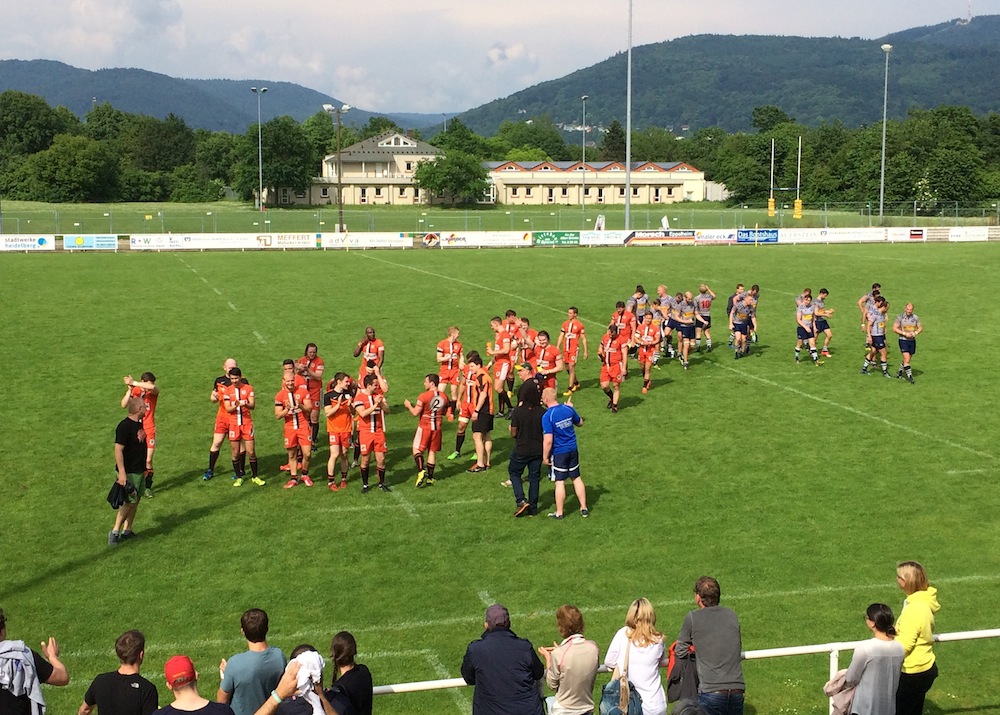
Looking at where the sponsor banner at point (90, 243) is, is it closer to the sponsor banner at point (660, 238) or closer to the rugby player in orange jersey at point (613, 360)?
the sponsor banner at point (660, 238)

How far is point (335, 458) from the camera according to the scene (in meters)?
15.0

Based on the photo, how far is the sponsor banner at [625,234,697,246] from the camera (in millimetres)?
61000

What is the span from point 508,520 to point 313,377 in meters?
4.63

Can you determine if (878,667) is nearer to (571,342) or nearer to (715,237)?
(571,342)

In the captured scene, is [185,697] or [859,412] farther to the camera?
[859,412]

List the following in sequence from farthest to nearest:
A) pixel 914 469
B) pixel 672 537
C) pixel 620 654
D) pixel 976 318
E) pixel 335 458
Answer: pixel 976 318, pixel 914 469, pixel 335 458, pixel 672 537, pixel 620 654

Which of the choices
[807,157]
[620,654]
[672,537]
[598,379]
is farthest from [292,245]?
[807,157]

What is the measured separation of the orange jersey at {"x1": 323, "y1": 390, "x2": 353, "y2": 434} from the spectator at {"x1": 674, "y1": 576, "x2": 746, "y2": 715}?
8.50m

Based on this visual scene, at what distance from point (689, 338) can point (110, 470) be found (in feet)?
44.3

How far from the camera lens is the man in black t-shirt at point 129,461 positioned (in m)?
12.5

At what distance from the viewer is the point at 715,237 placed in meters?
62.2

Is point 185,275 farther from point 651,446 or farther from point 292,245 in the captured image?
point 651,446

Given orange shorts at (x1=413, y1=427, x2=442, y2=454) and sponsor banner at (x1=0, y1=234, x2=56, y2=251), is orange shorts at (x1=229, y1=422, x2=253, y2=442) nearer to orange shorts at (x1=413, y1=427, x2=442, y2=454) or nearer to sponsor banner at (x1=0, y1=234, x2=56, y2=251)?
orange shorts at (x1=413, y1=427, x2=442, y2=454)

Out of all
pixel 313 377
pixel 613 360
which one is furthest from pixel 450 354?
pixel 613 360
